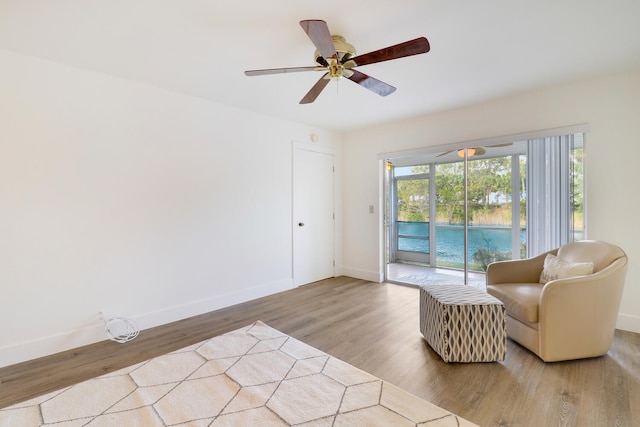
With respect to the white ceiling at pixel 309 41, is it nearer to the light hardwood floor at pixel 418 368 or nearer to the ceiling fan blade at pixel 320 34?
the ceiling fan blade at pixel 320 34

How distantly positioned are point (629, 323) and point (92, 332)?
516 centimetres

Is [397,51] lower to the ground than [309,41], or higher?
lower

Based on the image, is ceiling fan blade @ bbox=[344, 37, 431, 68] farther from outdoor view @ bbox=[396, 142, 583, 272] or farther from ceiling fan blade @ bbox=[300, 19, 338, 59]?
outdoor view @ bbox=[396, 142, 583, 272]

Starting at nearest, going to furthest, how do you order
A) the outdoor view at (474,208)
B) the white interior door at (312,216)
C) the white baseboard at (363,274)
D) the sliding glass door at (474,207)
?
the sliding glass door at (474,207) → the outdoor view at (474,208) → the white interior door at (312,216) → the white baseboard at (363,274)

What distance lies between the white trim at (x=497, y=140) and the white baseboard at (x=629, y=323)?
1.90 metres

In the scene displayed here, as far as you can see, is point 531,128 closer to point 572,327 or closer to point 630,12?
point 630,12

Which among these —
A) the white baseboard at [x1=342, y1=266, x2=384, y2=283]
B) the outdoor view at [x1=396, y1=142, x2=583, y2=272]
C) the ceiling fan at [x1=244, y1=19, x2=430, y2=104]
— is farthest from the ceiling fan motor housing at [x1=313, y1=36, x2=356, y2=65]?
the white baseboard at [x1=342, y1=266, x2=384, y2=283]

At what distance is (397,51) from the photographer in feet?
6.20

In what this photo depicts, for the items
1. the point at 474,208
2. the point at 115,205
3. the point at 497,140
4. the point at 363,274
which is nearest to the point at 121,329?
the point at 115,205

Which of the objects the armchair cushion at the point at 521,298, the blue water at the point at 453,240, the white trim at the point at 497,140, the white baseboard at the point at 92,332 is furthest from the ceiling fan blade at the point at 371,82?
the white baseboard at the point at 92,332

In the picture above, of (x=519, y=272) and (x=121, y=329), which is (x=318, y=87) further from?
(x=121, y=329)

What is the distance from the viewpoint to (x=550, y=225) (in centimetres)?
345

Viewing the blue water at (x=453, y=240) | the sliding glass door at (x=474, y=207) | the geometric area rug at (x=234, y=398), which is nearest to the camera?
the geometric area rug at (x=234, y=398)

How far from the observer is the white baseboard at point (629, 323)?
282cm
